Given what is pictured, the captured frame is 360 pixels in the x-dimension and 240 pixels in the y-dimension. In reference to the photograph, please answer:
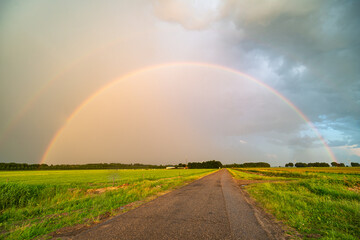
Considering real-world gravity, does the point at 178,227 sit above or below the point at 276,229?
above

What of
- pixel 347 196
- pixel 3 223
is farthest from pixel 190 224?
Answer: pixel 347 196

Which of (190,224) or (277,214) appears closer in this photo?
(190,224)

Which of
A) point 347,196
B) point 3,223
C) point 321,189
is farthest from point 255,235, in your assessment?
point 321,189

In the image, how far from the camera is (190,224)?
21.9 feet

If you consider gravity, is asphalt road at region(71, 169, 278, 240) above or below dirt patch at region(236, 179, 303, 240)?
above

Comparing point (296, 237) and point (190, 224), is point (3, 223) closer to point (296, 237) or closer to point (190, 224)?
point (190, 224)

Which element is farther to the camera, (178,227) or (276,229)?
(276,229)

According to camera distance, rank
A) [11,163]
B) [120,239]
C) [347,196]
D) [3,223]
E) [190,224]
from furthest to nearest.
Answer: [11,163] < [347,196] < [3,223] < [190,224] < [120,239]

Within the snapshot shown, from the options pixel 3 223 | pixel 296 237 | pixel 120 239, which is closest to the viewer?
pixel 120 239

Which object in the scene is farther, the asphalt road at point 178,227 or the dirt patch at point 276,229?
the dirt patch at point 276,229

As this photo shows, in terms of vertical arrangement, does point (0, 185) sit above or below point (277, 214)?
above

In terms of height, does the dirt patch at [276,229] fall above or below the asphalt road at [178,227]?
below

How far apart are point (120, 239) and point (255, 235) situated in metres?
4.30

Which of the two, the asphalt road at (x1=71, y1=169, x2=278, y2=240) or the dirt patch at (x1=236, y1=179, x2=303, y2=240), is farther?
the dirt patch at (x1=236, y1=179, x2=303, y2=240)
